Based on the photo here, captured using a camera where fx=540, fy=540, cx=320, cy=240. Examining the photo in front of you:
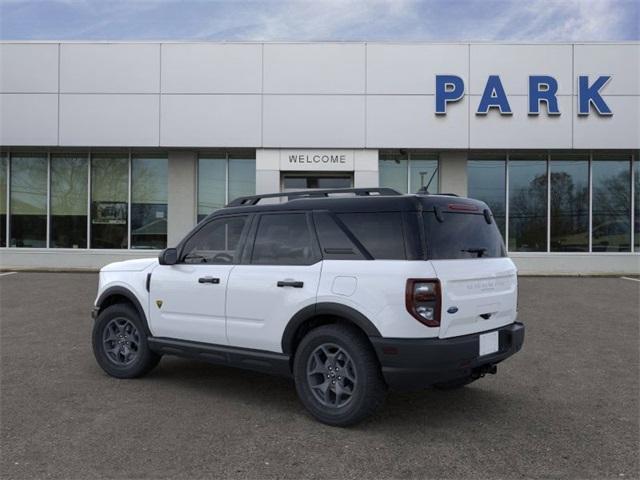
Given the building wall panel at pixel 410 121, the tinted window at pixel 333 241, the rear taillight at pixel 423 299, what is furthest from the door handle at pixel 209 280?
→ the building wall panel at pixel 410 121

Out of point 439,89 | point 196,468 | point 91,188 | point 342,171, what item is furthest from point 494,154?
point 196,468

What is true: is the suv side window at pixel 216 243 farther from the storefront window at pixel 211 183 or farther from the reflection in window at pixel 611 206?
the reflection in window at pixel 611 206

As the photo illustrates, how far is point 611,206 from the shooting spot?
16.6m

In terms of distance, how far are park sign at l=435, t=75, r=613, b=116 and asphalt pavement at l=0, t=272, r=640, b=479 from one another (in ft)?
32.5

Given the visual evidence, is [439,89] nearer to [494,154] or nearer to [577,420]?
[494,154]

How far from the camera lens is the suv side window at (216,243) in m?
5.02

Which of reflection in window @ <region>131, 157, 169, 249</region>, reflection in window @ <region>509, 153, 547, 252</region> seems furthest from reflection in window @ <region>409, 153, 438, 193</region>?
reflection in window @ <region>131, 157, 169, 249</region>

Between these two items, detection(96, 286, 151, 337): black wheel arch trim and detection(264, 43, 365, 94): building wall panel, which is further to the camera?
detection(264, 43, 365, 94): building wall panel

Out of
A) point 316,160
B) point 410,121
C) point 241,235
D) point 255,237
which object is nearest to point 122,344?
point 241,235

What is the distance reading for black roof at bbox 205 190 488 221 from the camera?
4098 mm

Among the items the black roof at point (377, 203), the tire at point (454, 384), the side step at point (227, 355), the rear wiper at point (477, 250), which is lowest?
the tire at point (454, 384)

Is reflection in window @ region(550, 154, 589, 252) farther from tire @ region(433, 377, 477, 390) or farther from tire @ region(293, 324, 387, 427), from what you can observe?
tire @ region(293, 324, 387, 427)

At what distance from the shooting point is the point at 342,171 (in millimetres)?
15586

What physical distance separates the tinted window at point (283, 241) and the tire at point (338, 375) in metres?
0.64
